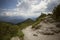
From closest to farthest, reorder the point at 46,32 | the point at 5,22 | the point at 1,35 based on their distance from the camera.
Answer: the point at 1,35 < the point at 5,22 < the point at 46,32

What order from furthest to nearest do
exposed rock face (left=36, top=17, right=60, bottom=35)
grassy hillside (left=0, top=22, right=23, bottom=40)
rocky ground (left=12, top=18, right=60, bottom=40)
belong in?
exposed rock face (left=36, top=17, right=60, bottom=35)
rocky ground (left=12, top=18, right=60, bottom=40)
grassy hillside (left=0, top=22, right=23, bottom=40)

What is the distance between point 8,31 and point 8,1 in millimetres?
1024

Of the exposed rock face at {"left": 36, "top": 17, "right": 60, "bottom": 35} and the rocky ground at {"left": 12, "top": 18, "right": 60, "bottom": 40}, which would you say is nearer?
the rocky ground at {"left": 12, "top": 18, "right": 60, "bottom": 40}

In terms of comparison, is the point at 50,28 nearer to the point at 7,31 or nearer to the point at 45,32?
the point at 45,32

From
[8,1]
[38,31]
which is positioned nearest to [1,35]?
[8,1]

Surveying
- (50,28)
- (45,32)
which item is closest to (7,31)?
(45,32)

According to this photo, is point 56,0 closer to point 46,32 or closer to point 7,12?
point 46,32

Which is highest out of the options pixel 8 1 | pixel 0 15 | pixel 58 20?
pixel 8 1

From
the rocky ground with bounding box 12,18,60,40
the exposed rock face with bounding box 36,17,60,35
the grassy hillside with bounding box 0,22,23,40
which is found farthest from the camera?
the exposed rock face with bounding box 36,17,60,35

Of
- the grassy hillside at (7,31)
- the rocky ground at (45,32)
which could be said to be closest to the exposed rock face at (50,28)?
the rocky ground at (45,32)

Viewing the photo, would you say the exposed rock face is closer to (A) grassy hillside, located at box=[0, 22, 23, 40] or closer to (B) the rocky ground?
(B) the rocky ground

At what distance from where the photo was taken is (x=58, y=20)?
543 centimetres

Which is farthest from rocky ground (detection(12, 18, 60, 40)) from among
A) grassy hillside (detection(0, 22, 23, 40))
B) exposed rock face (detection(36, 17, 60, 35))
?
grassy hillside (detection(0, 22, 23, 40))

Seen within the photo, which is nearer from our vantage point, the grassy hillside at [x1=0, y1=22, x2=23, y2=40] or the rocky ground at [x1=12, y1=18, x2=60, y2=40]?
the grassy hillside at [x1=0, y1=22, x2=23, y2=40]
